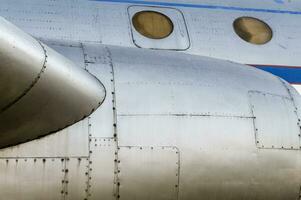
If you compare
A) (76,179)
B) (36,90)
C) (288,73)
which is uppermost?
(288,73)

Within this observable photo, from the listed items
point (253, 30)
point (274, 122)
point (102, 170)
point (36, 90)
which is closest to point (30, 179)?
point (102, 170)

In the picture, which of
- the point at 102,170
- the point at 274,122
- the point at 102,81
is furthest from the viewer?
the point at 274,122

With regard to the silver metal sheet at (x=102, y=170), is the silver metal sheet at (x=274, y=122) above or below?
above

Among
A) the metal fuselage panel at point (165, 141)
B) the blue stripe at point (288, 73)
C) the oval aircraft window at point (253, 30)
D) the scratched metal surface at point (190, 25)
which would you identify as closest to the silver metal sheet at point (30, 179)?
the metal fuselage panel at point (165, 141)

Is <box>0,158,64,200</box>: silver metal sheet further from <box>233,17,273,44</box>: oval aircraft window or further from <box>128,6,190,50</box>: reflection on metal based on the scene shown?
<box>233,17,273,44</box>: oval aircraft window

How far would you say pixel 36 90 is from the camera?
542cm

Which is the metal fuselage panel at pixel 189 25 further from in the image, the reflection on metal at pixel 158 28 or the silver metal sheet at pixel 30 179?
the silver metal sheet at pixel 30 179

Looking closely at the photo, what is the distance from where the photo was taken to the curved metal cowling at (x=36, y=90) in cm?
506

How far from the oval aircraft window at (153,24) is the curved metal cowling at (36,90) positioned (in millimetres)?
2434

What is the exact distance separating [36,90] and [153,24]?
11.6 feet

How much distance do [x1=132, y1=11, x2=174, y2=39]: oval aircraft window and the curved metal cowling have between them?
243 cm

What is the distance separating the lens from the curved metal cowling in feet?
16.6

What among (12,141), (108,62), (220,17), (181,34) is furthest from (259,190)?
(220,17)

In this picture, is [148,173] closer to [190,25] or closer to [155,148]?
[155,148]
